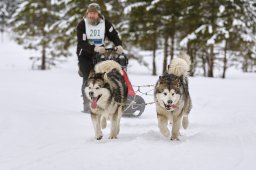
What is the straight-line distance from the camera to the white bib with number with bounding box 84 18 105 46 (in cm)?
734

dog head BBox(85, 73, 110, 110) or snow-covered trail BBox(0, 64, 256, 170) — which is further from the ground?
dog head BBox(85, 73, 110, 110)

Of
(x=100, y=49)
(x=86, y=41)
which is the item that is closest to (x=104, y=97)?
(x=100, y=49)

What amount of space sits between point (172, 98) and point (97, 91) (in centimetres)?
93

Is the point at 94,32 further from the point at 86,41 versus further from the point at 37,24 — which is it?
the point at 37,24

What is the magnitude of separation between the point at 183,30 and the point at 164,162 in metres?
18.8

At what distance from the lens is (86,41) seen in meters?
7.41

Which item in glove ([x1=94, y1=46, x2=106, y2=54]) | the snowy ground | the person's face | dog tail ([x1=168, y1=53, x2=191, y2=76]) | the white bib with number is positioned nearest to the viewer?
the snowy ground

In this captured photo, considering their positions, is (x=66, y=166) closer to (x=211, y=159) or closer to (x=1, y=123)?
(x=211, y=159)

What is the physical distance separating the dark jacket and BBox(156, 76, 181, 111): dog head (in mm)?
2369

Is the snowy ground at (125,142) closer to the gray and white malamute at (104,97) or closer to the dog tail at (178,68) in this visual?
the gray and white malamute at (104,97)

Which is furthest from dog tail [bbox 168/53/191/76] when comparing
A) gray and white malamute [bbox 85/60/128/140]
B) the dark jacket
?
the dark jacket

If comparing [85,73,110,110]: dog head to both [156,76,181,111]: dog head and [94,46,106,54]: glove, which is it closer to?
[156,76,181,111]: dog head

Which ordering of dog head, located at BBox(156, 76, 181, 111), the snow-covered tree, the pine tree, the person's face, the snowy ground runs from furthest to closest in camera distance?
1. the snow-covered tree
2. the pine tree
3. the person's face
4. dog head, located at BBox(156, 76, 181, 111)
5. the snowy ground

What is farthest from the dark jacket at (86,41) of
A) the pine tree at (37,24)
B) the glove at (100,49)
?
the pine tree at (37,24)
